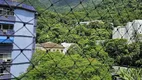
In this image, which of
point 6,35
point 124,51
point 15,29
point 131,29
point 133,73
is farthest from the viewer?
point 124,51

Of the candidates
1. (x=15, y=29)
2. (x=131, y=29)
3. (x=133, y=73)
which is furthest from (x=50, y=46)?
(x=133, y=73)

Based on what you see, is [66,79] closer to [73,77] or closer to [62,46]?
[73,77]

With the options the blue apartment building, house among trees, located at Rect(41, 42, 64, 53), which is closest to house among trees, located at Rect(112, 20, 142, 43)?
the blue apartment building

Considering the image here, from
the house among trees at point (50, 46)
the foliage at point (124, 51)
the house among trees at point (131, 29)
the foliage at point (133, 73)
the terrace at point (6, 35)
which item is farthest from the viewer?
the foliage at point (124, 51)

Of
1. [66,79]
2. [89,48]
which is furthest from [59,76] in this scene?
[89,48]

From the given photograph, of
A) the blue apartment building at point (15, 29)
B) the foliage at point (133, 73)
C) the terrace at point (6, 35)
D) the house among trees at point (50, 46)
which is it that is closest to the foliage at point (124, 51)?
the house among trees at point (50, 46)

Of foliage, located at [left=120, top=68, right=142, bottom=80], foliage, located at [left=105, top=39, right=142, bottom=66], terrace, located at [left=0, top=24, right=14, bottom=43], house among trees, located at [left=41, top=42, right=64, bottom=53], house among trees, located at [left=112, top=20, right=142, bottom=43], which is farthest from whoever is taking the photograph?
foliage, located at [left=105, top=39, right=142, bottom=66]

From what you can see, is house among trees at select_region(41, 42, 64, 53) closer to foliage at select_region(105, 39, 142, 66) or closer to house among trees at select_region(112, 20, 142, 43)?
house among trees at select_region(112, 20, 142, 43)

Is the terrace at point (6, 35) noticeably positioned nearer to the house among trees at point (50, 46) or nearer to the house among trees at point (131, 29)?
the house among trees at point (50, 46)

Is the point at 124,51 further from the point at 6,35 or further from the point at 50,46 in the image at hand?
the point at 6,35

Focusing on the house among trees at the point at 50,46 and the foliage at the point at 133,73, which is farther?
the house among trees at the point at 50,46

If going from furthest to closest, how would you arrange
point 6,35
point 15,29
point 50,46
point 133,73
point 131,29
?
point 50,46, point 15,29, point 131,29, point 133,73, point 6,35

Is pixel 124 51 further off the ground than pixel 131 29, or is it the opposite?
pixel 131 29
